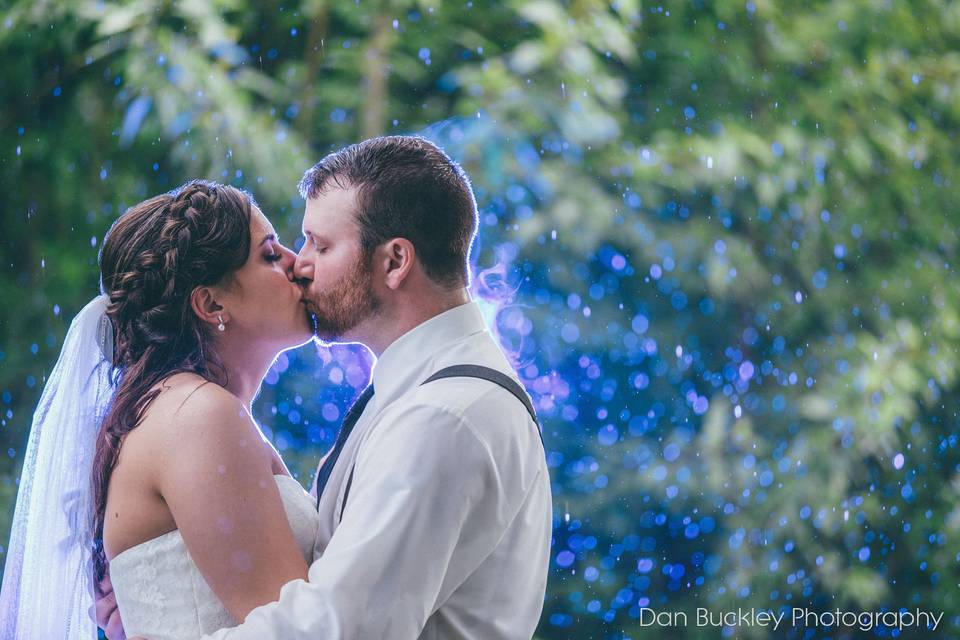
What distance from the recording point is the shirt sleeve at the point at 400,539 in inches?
43.9

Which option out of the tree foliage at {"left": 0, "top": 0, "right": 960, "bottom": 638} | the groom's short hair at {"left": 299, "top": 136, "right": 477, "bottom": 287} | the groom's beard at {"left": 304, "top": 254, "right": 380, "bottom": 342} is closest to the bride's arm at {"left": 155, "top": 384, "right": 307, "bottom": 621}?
the groom's beard at {"left": 304, "top": 254, "right": 380, "bottom": 342}

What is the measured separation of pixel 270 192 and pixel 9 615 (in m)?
1.55

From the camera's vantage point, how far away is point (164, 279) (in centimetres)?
146

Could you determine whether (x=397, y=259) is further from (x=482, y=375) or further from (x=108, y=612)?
(x=108, y=612)

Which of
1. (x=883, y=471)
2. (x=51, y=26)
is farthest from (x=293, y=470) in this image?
(x=883, y=471)

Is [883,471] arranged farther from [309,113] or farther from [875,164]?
[309,113]

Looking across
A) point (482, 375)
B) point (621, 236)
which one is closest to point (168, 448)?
point (482, 375)

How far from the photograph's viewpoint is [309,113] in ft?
9.73

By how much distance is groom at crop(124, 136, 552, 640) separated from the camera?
1.13 m

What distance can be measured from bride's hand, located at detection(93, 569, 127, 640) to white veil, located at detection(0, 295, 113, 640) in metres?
0.02

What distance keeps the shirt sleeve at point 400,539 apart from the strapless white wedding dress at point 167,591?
0.52ft

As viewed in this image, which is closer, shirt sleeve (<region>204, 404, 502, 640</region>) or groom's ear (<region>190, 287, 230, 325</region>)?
shirt sleeve (<region>204, 404, 502, 640</region>)

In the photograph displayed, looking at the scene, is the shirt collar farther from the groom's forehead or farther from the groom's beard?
the groom's forehead

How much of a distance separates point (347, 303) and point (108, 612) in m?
0.65
